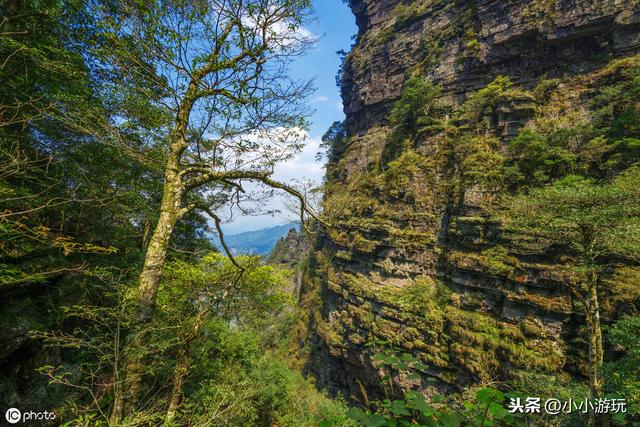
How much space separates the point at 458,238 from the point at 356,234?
886 cm

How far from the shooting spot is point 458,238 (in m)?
18.0

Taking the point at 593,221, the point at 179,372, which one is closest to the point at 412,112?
the point at 593,221

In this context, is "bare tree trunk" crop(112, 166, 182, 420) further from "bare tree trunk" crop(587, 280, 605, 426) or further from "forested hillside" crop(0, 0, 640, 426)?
"bare tree trunk" crop(587, 280, 605, 426)

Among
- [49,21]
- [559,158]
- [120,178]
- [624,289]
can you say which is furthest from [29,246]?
[559,158]

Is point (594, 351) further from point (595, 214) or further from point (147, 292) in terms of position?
point (147, 292)

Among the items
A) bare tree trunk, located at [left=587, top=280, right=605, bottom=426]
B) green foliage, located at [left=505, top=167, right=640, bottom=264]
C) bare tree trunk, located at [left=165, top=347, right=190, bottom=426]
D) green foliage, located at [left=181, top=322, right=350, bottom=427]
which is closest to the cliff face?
bare tree trunk, located at [left=587, top=280, right=605, bottom=426]

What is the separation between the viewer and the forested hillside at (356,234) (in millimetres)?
3592

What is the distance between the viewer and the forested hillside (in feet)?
11.8

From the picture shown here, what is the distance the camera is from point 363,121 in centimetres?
3588

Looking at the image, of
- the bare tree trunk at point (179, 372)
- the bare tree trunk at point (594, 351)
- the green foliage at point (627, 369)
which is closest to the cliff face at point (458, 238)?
the bare tree trunk at point (594, 351)

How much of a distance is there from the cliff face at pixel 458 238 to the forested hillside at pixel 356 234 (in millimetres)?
153

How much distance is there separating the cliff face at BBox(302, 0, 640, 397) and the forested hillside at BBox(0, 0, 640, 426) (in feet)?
0.50

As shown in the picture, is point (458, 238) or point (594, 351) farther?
point (458, 238)

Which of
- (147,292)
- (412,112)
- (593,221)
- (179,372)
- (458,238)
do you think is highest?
(412,112)
